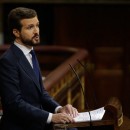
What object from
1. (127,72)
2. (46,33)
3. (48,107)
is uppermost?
(48,107)

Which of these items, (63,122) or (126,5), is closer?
(63,122)

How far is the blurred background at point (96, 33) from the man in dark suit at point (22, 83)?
6395mm

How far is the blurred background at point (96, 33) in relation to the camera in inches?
363

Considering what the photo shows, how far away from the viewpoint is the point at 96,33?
9.38 meters

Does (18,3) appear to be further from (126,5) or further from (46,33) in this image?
(126,5)

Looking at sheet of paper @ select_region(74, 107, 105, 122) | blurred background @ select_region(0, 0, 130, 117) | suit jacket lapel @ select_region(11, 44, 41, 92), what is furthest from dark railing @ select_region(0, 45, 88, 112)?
suit jacket lapel @ select_region(11, 44, 41, 92)

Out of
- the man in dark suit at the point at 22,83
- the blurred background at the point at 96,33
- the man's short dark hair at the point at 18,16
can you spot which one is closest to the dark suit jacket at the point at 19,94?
the man in dark suit at the point at 22,83

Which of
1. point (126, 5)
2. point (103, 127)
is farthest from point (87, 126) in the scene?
point (126, 5)

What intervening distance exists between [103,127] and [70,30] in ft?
22.2

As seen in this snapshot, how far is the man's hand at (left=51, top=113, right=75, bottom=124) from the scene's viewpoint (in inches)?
104

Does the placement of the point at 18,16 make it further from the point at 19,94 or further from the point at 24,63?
the point at 19,94

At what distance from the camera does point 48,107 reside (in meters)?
2.96

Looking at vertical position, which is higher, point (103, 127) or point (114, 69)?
point (103, 127)

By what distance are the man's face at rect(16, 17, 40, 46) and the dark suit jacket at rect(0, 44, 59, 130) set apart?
0.21ft
